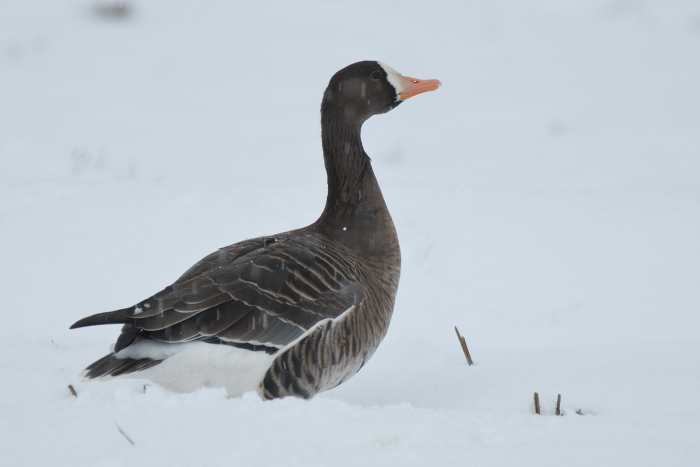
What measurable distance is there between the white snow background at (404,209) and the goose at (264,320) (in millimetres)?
286

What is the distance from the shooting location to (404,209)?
648cm

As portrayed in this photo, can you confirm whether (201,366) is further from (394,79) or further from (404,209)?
(404,209)

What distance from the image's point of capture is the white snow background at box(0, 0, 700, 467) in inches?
90.9

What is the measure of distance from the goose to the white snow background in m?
0.29

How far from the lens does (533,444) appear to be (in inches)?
86.2

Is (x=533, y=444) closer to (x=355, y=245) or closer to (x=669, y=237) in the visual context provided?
(x=355, y=245)

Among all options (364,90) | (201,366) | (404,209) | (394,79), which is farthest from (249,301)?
(404,209)

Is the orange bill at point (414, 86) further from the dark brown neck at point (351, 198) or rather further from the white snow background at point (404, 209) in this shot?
the white snow background at point (404, 209)

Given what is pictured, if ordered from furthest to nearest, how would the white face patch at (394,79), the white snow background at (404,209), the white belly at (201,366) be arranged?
1. the white face patch at (394,79)
2. the white belly at (201,366)
3. the white snow background at (404,209)

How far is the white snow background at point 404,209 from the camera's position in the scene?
2309 millimetres

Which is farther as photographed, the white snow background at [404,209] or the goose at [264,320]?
the goose at [264,320]

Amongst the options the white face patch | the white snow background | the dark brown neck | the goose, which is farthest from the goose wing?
the white face patch

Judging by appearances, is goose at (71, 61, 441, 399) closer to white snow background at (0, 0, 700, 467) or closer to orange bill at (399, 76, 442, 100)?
white snow background at (0, 0, 700, 467)

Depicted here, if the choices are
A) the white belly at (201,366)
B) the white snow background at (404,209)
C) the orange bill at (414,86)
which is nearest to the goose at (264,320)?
the white belly at (201,366)
